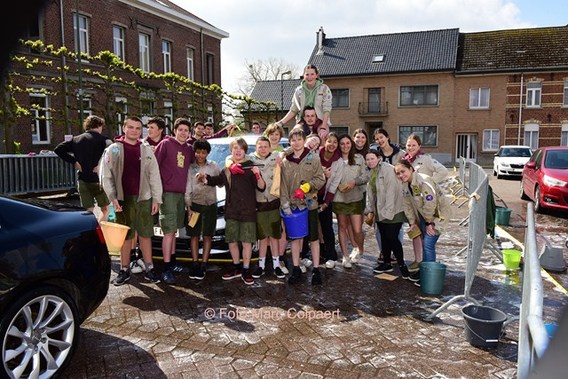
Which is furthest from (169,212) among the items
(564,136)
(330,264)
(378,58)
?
(378,58)

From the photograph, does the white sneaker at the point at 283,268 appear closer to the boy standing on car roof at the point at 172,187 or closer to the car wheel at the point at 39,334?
the boy standing on car roof at the point at 172,187

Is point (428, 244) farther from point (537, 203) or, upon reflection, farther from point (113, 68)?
point (113, 68)

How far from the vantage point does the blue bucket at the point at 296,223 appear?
5922 mm

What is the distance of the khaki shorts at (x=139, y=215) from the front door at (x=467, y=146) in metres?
36.6

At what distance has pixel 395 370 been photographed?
372 centimetres

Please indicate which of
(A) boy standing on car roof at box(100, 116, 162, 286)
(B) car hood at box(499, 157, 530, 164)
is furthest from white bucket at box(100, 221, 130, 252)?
(B) car hood at box(499, 157, 530, 164)

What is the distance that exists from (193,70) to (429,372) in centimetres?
3014

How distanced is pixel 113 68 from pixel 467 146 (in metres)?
28.8

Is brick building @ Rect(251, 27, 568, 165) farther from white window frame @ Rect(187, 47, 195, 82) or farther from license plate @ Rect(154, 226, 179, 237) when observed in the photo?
license plate @ Rect(154, 226, 179, 237)

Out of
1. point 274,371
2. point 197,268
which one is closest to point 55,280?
point 274,371

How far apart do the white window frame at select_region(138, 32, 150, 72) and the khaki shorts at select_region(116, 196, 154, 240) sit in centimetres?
2287

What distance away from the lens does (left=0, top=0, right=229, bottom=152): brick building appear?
19.9 metres

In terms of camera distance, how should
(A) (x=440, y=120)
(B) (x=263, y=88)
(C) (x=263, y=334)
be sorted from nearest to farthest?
(C) (x=263, y=334) < (A) (x=440, y=120) < (B) (x=263, y=88)

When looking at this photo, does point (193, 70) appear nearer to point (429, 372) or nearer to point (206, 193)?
point (206, 193)
